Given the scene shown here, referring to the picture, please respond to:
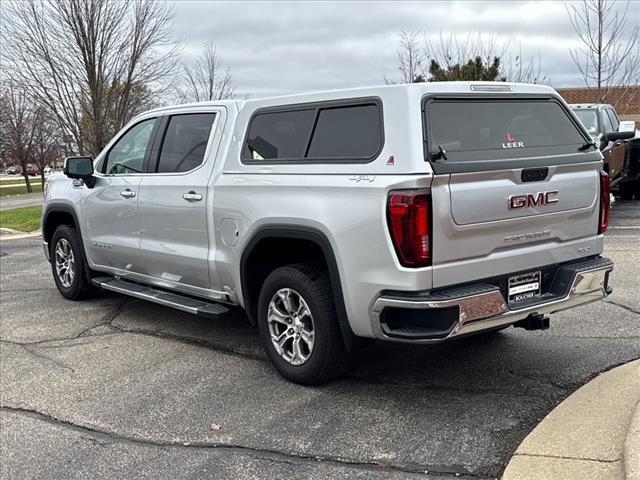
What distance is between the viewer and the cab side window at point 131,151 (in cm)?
608

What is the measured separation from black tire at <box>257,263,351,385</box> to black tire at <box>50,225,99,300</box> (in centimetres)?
310

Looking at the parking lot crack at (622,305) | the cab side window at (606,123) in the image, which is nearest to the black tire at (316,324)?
the parking lot crack at (622,305)

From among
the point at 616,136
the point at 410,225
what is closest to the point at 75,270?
the point at 410,225

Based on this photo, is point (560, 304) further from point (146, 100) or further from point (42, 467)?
point (146, 100)

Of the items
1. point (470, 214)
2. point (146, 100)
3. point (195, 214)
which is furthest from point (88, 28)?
point (470, 214)

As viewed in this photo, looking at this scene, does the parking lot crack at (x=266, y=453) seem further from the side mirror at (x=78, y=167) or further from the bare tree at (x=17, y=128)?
the bare tree at (x=17, y=128)

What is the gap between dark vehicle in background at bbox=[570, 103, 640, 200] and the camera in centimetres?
1055

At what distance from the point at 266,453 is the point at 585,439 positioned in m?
1.71

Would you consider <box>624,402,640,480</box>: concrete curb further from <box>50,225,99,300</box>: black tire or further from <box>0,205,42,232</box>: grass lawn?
<box>0,205,42,232</box>: grass lawn

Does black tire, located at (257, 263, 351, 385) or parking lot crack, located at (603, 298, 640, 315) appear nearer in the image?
black tire, located at (257, 263, 351, 385)

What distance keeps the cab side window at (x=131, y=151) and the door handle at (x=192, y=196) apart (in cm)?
91

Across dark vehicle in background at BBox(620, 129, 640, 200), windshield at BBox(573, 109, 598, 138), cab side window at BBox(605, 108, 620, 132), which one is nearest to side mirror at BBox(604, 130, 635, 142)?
windshield at BBox(573, 109, 598, 138)

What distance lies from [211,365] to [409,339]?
6.41 feet

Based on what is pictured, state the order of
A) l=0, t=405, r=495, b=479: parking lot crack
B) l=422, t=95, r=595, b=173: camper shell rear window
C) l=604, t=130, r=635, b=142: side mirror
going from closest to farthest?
l=0, t=405, r=495, b=479: parking lot crack
l=422, t=95, r=595, b=173: camper shell rear window
l=604, t=130, r=635, b=142: side mirror
